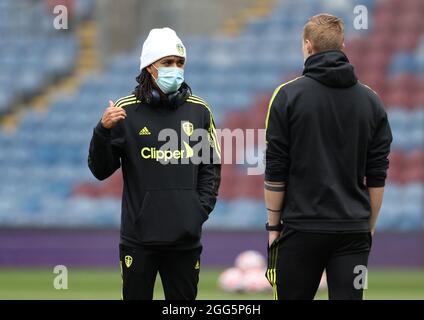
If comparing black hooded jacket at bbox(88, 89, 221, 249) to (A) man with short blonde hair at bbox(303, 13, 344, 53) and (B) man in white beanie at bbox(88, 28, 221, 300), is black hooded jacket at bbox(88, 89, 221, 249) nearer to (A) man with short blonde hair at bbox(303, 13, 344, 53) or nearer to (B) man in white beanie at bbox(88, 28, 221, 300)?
(B) man in white beanie at bbox(88, 28, 221, 300)

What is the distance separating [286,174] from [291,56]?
12.4 meters

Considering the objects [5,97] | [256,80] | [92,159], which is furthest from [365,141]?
[5,97]

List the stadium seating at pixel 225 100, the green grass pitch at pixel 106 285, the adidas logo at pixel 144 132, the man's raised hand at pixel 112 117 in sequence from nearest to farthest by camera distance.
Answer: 1. the man's raised hand at pixel 112 117
2. the adidas logo at pixel 144 132
3. the green grass pitch at pixel 106 285
4. the stadium seating at pixel 225 100

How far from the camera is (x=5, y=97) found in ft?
58.7

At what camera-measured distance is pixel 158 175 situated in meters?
5.44

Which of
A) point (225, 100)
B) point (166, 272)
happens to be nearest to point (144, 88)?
point (166, 272)

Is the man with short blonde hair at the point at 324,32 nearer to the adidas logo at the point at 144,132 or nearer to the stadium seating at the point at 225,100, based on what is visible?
the adidas logo at the point at 144,132

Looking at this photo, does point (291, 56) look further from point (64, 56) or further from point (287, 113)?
point (287, 113)

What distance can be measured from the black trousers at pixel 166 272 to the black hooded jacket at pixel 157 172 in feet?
0.18

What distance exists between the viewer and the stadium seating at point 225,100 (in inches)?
611

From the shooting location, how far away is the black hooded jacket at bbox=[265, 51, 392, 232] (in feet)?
16.1

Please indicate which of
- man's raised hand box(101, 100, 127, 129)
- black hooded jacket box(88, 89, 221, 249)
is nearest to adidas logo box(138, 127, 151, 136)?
black hooded jacket box(88, 89, 221, 249)

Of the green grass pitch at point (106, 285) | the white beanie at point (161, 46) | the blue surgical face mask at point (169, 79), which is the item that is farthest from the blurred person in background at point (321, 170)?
the green grass pitch at point (106, 285)

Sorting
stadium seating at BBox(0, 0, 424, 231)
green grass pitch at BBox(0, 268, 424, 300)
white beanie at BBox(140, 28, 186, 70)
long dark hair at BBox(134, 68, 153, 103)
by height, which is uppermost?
white beanie at BBox(140, 28, 186, 70)
